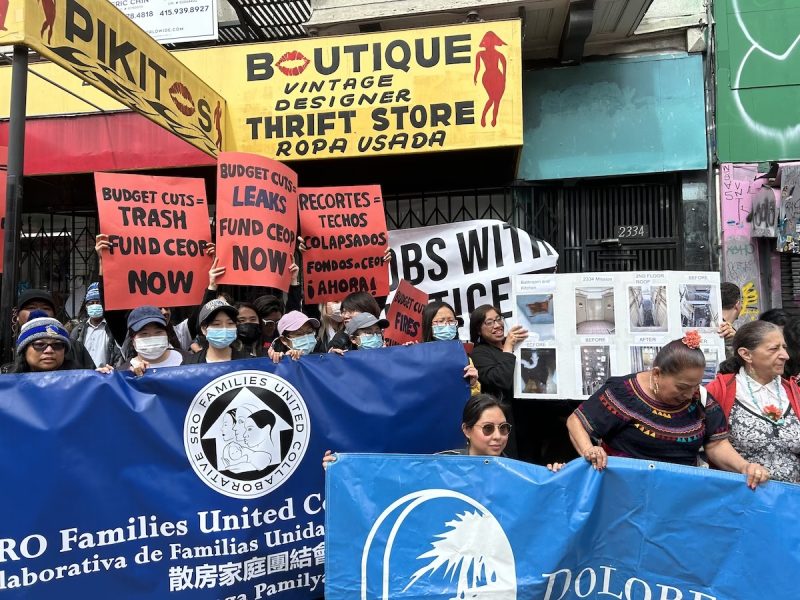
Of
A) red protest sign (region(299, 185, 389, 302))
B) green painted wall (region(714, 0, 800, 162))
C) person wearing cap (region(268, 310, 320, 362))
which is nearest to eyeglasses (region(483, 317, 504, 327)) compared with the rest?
person wearing cap (region(268, 310, 320, 362))

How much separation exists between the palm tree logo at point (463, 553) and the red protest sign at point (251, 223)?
2.32 m

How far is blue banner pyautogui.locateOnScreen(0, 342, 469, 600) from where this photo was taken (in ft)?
10.2

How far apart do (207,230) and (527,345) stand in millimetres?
2565

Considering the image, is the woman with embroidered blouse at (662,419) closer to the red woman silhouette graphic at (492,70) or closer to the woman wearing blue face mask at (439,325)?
the woman wearing blue face mask at (439,325)

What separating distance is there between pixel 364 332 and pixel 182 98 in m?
3.03

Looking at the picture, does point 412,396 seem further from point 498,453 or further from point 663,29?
point 663,29

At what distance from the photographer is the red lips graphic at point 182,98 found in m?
5.63

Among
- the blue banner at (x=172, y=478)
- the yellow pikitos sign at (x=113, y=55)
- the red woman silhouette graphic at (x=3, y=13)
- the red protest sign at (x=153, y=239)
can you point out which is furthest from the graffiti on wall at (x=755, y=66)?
the red woman silhouette graphic at (x=3, y=13)

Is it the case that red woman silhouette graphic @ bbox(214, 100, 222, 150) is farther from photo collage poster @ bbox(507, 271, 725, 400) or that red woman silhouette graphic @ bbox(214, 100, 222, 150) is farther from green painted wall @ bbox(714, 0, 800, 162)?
green painted wall @ bbox(714, 0, 800, 162)

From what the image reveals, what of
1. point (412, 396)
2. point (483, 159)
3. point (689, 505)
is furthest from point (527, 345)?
point (483, 159)

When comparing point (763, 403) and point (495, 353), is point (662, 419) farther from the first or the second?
point (495, 353)

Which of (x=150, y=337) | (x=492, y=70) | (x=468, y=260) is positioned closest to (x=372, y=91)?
(x=492, y=70)

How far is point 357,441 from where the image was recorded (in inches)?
144

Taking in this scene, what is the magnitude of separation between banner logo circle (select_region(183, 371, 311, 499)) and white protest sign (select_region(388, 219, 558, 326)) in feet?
10.6
